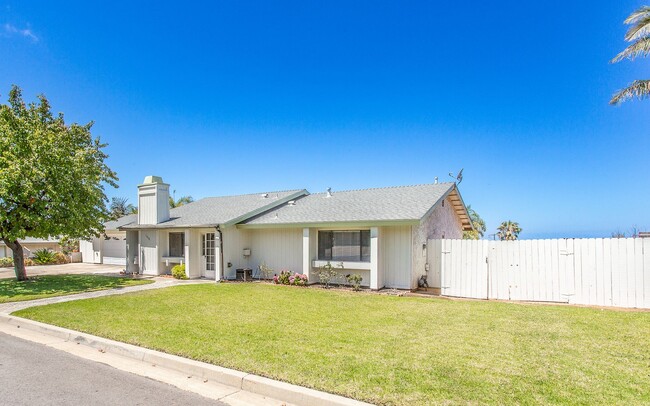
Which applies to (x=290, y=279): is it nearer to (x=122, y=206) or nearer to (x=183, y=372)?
(x=183, y=372)

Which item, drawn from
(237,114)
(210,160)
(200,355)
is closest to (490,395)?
(200,355)

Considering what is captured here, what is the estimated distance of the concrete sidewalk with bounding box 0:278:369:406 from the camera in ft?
13.6

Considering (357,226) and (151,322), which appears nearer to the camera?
(151,322)

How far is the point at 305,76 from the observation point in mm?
18156

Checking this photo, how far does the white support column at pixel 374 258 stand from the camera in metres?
12.9

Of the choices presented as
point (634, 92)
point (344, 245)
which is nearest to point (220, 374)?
point (344, 245)

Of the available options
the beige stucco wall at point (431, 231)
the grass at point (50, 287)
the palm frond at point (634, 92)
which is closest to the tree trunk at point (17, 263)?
the grass at point (50, 287)

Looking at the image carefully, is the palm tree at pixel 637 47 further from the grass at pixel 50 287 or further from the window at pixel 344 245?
the grass at pixel 50 287

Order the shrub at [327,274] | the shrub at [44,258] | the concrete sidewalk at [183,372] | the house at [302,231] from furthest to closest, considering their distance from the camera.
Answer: the shrub at [44,258] < the shrub at [327,274] < the house at [302,231] < the concrete sidewalk at [183,372]

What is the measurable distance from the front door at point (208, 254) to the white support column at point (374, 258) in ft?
26.2

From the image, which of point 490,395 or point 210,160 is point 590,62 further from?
point 210,160

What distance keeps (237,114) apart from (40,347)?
50.2 ft

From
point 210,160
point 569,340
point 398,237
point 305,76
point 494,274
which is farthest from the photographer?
point 210,160

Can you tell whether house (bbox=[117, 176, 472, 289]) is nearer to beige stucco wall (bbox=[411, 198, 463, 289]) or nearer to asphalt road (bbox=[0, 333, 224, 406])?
beige stucco wall (bbox=[411, 198, 463, 289])
